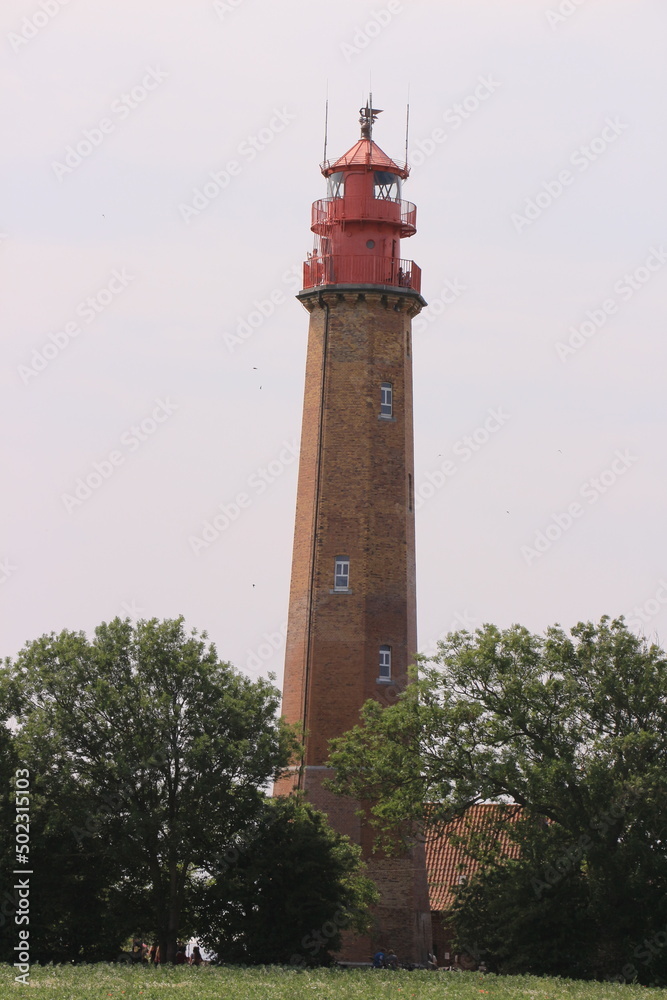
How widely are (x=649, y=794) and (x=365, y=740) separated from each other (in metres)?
11.0

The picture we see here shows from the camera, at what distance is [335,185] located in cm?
5884

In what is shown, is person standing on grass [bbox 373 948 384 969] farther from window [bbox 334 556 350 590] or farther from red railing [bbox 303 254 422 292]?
red railing [bbox 303 254 422 292]

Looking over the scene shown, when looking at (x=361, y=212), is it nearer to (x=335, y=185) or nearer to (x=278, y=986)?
(x=335, y=185)

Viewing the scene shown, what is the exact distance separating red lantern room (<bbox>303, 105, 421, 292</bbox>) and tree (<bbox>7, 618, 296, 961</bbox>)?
1478 centimetres

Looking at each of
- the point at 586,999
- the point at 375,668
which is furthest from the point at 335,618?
the point at 586,999

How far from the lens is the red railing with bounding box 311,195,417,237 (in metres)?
58.2

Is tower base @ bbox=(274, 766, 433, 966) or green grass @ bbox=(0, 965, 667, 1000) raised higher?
tower base @ bbox=(274, 766, 433, 966)

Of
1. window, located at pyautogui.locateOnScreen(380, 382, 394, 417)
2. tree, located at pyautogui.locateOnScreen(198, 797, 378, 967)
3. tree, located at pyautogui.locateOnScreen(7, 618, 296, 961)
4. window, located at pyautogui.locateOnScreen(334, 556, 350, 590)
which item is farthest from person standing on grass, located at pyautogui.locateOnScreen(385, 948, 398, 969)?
window, located at pyautogui.locateOnScreen(380, 382, 394, 417)

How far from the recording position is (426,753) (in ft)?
158

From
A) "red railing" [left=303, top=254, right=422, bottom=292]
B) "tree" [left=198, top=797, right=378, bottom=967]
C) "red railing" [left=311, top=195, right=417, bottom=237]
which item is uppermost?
"red railing" [left=311, top=195, right=417, bottom=237]

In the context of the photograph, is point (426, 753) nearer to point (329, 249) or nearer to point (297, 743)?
point (297, 743)

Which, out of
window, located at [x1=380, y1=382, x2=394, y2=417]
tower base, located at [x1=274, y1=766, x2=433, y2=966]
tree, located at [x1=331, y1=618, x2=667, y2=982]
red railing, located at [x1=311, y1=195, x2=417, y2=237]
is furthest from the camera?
red railing, located at [x1=311, y1=195, x2=417, y2=237]

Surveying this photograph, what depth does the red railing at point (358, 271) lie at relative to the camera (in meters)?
57.6

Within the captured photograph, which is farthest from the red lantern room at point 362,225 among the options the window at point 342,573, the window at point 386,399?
the window at point 342,573
